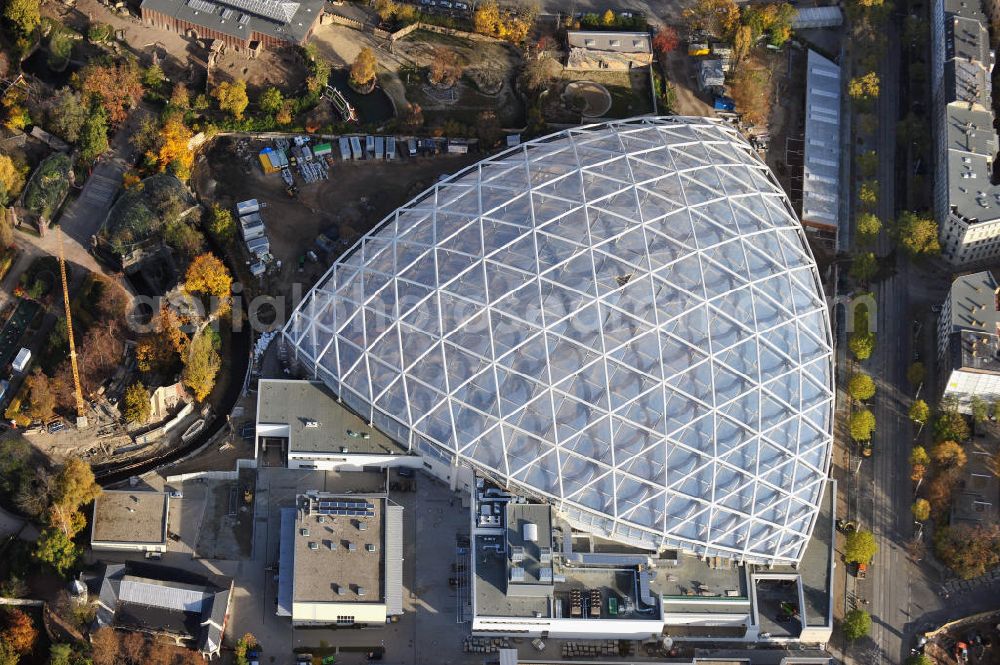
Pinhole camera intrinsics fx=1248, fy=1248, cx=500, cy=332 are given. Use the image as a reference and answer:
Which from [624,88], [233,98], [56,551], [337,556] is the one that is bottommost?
[337,556]

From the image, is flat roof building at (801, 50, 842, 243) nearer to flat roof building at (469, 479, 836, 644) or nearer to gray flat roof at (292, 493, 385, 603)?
flat roof building at (469, 479, 836, 644)

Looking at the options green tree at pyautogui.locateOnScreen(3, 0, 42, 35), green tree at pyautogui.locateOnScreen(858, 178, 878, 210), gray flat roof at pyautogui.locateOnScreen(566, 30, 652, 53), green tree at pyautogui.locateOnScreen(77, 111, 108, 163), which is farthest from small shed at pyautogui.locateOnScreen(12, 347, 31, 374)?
green tree at pyautogui.locateOnScreen(858, 178, 878, 210)

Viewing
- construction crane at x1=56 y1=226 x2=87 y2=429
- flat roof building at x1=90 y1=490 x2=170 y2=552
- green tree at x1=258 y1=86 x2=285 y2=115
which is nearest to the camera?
flat roof building at x1=90 y1=490 x2=170 y2=552

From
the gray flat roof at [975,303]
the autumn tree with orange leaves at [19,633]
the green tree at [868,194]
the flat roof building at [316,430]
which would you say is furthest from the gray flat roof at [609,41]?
the autumn tree with orange leaves at [19,633]

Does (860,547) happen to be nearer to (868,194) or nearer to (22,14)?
(868,194)

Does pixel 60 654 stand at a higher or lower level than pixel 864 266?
lower

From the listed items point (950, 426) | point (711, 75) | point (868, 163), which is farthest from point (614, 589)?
point (711, 75)
